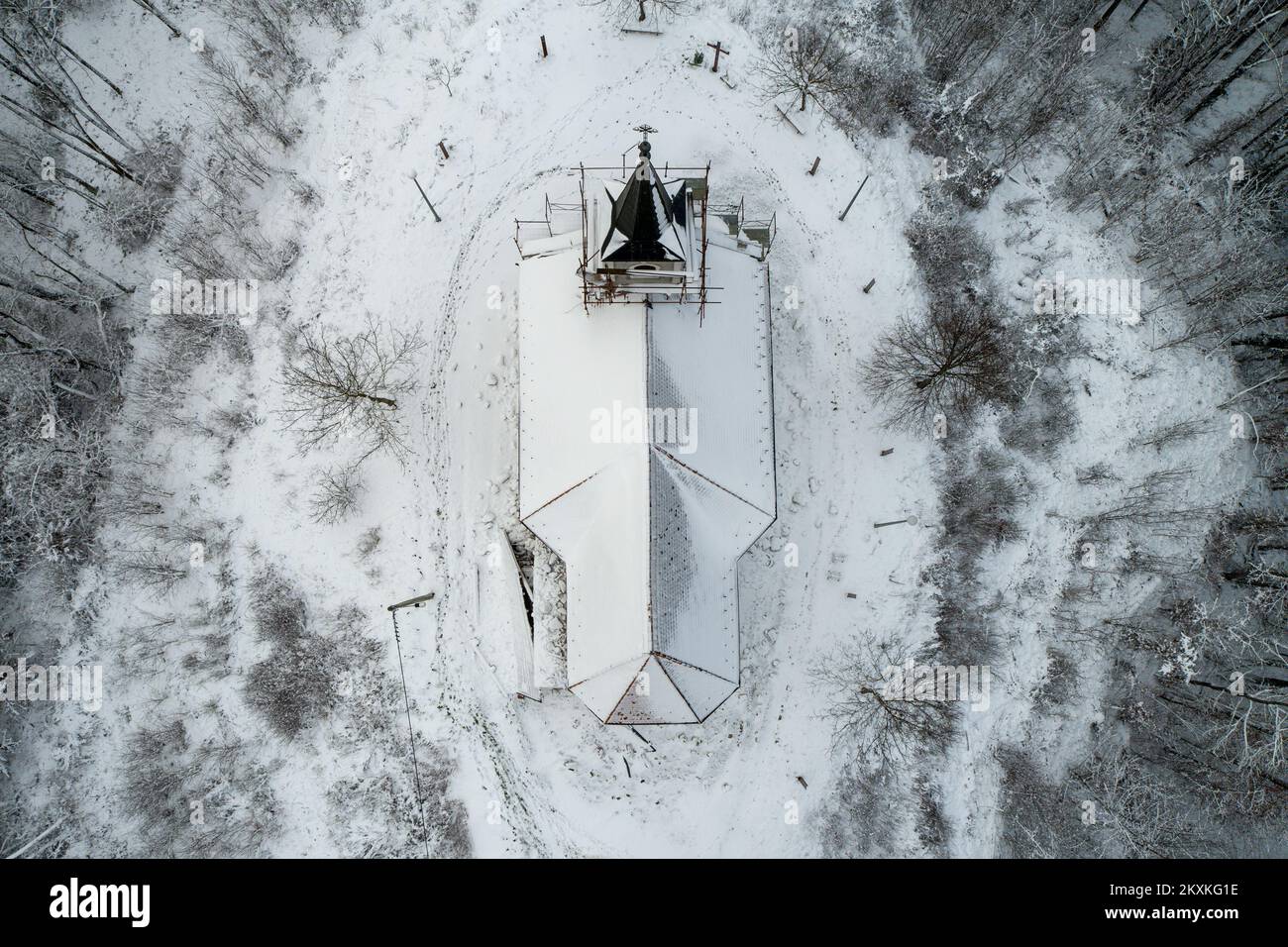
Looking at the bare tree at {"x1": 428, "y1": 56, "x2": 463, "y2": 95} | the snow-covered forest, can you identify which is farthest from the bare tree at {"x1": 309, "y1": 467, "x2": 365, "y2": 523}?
the bare tree at {"x1": 428, "y1": 56, "x2": 463, "y2": 95}

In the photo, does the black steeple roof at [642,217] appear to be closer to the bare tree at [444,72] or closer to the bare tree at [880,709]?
the bare tree at [444,72]

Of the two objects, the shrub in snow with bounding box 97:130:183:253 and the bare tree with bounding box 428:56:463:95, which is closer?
the bare tree with bounding box 428:56:463:95

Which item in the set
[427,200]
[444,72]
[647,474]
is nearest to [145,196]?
[427,200]

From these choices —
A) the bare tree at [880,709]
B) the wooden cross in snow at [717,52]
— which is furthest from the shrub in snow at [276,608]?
the wooden cross in snow at [717,52]

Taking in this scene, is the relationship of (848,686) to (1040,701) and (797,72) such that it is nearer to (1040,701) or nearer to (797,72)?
(1040,701)

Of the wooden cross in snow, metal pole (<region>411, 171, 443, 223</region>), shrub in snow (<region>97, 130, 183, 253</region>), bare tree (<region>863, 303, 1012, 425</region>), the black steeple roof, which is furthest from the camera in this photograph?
shrub in snow (<region>97, 130, 183, 253</region>)

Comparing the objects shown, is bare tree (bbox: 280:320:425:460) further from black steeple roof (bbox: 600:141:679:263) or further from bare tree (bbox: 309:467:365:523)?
black steeple roof (bbox: 600:141:679:263)

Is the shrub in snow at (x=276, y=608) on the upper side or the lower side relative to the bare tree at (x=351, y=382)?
lower

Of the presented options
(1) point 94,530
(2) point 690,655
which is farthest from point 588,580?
(1) point 94,530
